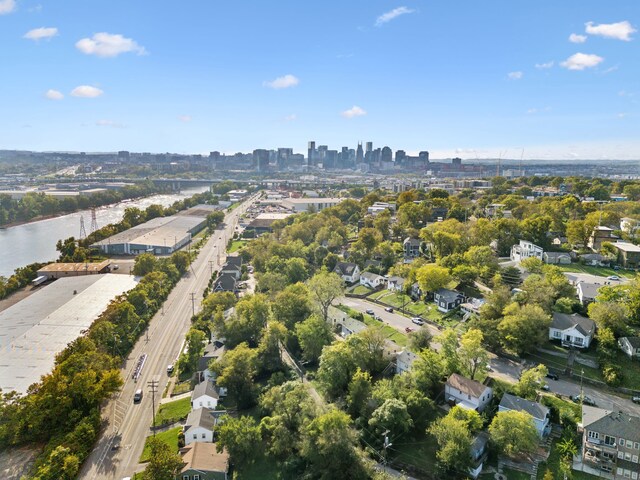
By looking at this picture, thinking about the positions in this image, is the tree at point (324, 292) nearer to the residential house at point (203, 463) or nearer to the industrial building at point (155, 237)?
the residential house at point (203, 463)

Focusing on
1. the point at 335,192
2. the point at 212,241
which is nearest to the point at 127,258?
the point at 212,241

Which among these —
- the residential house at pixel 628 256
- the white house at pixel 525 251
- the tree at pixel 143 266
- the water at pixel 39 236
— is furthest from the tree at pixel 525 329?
the water at pixel 39 236

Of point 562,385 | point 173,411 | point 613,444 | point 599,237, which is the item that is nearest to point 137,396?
point 173,411

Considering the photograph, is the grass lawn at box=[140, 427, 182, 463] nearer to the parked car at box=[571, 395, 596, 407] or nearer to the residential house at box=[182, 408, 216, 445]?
the residential house at box=[182, 408, 216, 445]

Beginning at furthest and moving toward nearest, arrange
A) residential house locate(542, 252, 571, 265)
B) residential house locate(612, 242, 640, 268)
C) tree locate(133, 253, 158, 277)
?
tree locate(133, 253, 158, 277), residential house locate(542, 252, 571, 265), residential house locate(612, 242, 640, 268)

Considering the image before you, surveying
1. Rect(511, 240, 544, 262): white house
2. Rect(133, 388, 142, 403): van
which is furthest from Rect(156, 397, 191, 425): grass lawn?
Rect(511, 240, 544, 262): white house

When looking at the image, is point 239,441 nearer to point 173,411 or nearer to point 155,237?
point 173,411
